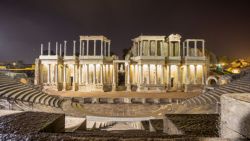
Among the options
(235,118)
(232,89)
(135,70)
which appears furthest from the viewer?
(135,70)

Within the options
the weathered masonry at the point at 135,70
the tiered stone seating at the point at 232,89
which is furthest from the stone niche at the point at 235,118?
the weathered masonry at the point at 135,70

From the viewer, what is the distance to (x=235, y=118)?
436 centimetres

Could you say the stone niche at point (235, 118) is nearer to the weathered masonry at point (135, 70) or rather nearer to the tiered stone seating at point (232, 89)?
the tiered stone seating at point (232, 89)

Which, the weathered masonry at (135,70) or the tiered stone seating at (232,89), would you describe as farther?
the weathered masonry at (135,70)

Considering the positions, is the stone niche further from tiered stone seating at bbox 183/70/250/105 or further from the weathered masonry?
the weathered masonry

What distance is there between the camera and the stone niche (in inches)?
158

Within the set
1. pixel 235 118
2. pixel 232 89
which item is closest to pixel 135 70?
pixel 232 89

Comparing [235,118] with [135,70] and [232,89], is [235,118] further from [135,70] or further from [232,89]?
[135,70]

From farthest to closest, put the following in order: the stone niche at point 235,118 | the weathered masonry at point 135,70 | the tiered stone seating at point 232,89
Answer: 1. the weathered masonry at point 135,70
2. the tiered stone seating at point 232,89
3. the stone niche at point 235,118

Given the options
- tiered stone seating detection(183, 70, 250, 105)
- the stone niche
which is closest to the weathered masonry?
tiered stone seating detection(183, 70, 250, 105)

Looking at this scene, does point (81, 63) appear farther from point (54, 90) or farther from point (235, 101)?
point (235, 101)

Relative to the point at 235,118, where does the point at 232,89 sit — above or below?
below

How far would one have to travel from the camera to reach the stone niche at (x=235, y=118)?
4023 millimetres

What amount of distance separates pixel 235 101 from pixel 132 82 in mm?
40804
